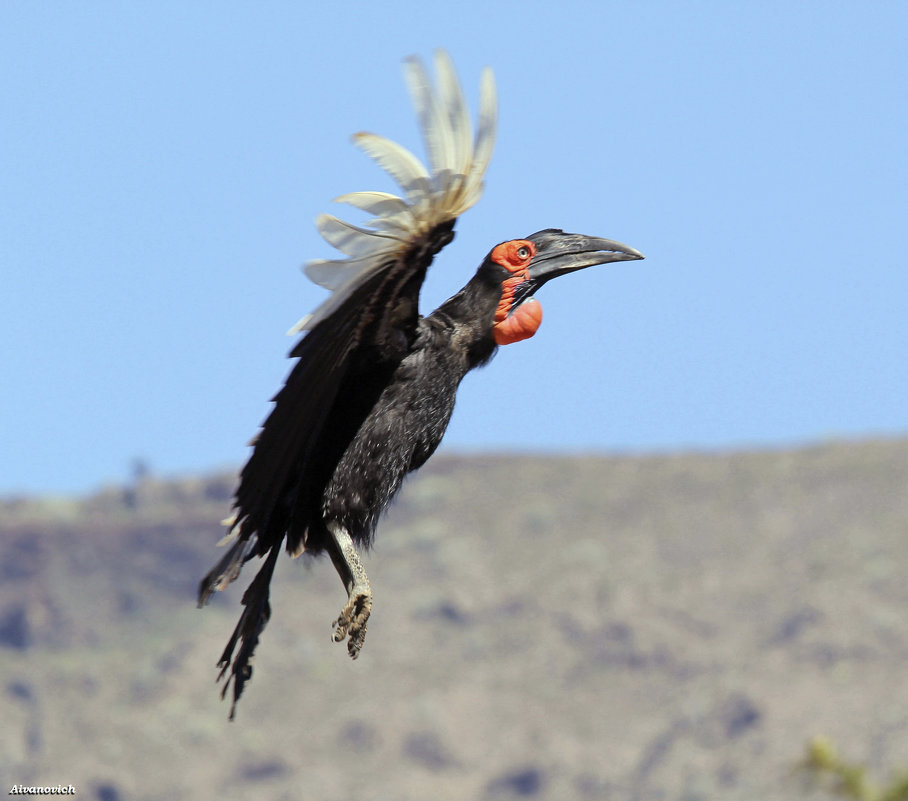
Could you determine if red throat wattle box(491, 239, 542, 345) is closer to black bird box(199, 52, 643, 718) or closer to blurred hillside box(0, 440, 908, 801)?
black bird box(199, 52, 643, 718)

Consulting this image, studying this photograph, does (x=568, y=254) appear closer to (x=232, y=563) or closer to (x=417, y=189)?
(x=417, y=189)

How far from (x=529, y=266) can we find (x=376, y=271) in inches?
61.0

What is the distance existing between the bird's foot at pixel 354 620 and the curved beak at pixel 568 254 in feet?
7.23

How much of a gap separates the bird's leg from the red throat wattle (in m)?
1.53

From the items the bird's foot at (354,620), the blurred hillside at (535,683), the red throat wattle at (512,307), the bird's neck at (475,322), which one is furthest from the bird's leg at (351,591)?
the blurred hillside at (535,683)

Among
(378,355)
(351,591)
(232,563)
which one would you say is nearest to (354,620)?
(351,591)

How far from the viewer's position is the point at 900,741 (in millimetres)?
153750

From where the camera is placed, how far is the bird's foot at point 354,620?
9.27 meters

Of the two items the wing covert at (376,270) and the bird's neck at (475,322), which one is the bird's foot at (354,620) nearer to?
the wing covert at (376,270)

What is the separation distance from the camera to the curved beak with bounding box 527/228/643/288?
1039cm

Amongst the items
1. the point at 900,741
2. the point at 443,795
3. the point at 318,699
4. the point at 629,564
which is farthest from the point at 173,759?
the point at 900,741

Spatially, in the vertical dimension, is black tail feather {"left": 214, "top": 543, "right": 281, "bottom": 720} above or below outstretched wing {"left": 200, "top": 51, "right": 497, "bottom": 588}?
below

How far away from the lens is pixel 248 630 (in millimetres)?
10414

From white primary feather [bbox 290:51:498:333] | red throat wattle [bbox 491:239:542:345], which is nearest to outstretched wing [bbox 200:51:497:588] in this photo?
white primary feather [bbox 290:51:498:333]
